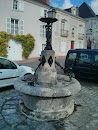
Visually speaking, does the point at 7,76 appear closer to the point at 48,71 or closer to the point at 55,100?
the point at 48,71

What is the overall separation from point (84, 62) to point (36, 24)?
13.9 m

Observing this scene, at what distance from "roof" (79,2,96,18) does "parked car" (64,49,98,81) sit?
29282mm

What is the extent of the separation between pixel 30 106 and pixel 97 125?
1.78m

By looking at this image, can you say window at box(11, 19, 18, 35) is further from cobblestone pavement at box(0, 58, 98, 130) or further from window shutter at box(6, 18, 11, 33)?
cobblestone pavement at box(0, 58, 98, 130)

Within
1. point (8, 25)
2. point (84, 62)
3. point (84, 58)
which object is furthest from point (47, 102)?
point (8, 25)

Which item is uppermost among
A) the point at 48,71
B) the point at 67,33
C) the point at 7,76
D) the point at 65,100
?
the point at 67,33

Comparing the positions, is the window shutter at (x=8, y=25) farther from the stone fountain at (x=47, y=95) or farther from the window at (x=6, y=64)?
the stone fountain at (x=47, y=95)

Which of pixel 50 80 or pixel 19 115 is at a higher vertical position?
pixel 50 80

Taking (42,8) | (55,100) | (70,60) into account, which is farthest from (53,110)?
(42,8)

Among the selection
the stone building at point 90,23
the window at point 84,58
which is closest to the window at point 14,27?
the window at point 84,58

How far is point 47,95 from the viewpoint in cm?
303

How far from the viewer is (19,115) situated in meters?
3.52

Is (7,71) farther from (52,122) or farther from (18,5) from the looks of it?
(18,5)

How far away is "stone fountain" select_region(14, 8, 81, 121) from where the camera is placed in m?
3.10
